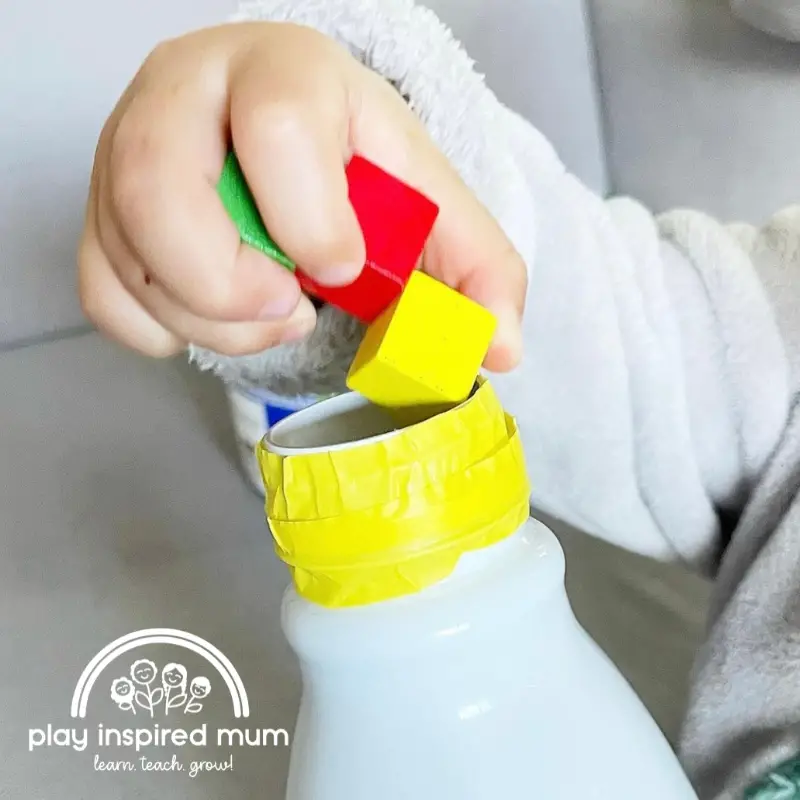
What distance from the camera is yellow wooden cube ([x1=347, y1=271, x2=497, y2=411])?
0.20m

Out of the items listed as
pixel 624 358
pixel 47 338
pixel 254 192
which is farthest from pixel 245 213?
pixel 47 338

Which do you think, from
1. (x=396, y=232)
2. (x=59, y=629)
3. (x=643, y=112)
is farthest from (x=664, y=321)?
(x=643, y=112)

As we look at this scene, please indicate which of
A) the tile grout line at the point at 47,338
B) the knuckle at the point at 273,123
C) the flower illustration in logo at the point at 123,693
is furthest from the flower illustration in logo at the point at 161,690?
the tile grout line at the point at 47,338

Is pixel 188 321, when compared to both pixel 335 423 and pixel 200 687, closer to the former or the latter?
pixel 335 423

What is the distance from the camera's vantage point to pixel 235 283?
22cm

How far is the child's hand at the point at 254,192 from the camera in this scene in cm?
22

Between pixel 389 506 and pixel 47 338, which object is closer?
pixel 389 506

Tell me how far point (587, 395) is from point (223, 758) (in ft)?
0.63

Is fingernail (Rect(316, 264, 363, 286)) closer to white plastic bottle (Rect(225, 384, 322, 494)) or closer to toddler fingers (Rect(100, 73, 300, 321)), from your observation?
toddler fingers (Rect(100, 73, 300, 321))

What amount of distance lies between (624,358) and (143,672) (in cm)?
23

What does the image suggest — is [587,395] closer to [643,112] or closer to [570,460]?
[570,460]

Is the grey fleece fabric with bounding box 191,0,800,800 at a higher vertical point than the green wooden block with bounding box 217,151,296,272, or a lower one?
lower

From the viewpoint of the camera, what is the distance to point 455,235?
26 cm

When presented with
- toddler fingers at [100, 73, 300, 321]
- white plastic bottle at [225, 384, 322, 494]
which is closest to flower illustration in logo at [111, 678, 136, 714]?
white plastic bottle at [225, 384, 322, 494]
